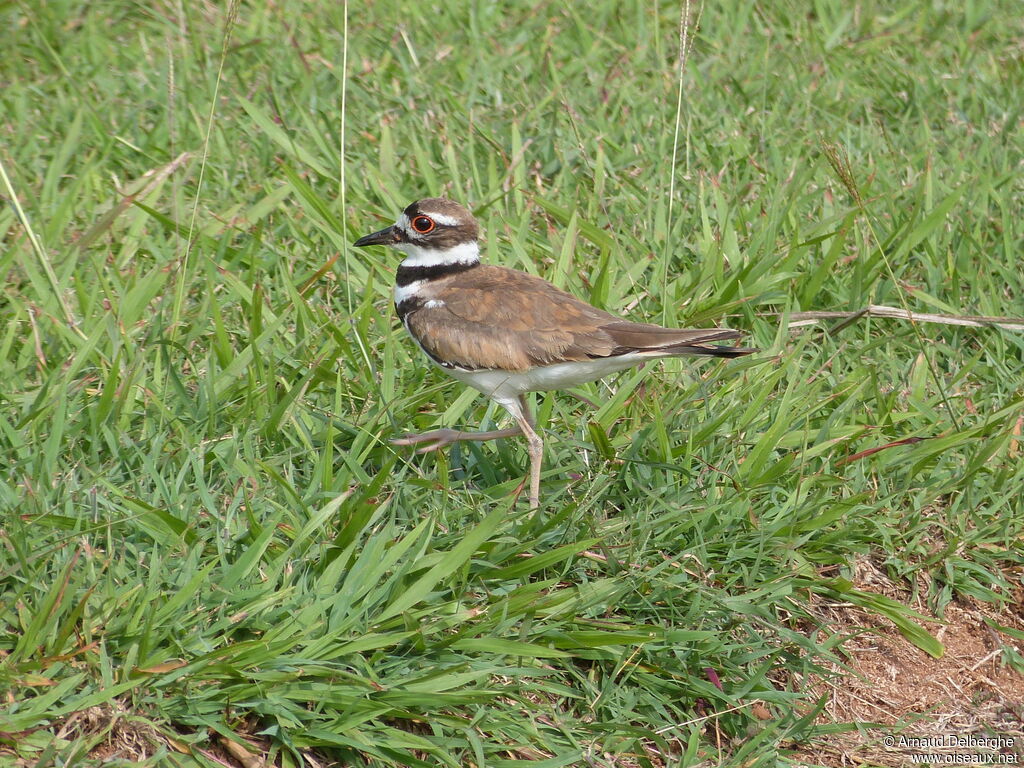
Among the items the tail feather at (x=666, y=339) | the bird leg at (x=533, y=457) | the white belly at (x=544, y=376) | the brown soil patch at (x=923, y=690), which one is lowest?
the brown soil patch at (x=923, y=690)

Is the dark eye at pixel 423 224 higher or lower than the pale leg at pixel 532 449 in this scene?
higher

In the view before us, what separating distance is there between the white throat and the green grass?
41 centimetres

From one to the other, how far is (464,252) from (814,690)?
2428 millimetres

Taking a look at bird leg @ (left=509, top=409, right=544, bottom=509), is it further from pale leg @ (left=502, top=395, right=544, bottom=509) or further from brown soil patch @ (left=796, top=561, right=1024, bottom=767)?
brown soil patch @ (left=796, top=561, right=1024, bottom=767)

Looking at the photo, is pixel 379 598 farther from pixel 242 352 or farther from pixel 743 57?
pixel 743 57

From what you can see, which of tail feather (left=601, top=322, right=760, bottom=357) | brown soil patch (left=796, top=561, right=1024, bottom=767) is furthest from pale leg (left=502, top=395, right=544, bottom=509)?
brown soil patch (left=796, top=561, right=1024, bottom=767)

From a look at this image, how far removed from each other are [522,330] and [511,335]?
52 millimetres

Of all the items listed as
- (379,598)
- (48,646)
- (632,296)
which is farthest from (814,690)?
(48,646)

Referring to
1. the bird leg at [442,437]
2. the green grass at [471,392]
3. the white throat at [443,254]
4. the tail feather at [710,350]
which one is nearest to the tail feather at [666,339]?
the tail feather at [710,350]

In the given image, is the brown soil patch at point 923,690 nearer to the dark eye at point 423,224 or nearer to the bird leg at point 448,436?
the bird leg at point 448,436

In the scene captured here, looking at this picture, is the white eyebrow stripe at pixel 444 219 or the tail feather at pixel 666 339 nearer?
the tail feather at pixel 666 339

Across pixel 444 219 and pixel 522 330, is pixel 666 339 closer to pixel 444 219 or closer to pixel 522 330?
pixel 522 330

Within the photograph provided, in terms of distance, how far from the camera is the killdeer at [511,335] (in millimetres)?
4836

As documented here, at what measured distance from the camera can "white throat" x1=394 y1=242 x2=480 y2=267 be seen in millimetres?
5512
